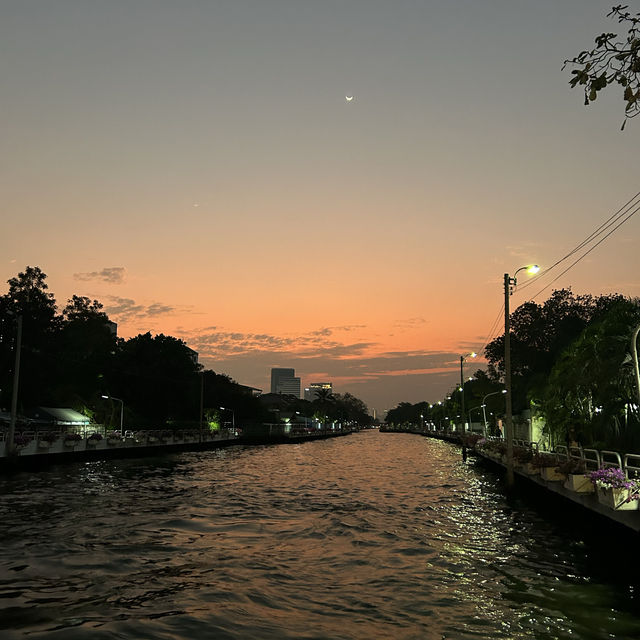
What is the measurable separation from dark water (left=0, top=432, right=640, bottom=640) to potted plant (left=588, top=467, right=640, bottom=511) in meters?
1.07

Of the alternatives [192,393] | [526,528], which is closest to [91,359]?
[192,393]

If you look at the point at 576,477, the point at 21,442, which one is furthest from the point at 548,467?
the point at 21,442

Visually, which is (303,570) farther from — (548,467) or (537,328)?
(537,328)

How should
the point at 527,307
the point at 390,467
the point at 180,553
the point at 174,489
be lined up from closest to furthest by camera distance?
the point at 180,553
the point at 174,489
the point at 390,467
the point at 527,307

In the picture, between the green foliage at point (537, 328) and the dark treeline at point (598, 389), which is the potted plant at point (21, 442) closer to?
the dark treeline at point (598, 389)

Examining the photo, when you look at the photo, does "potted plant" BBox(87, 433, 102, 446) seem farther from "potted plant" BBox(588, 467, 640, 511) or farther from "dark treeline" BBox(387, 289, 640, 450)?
"potted plant" BBox(588, 467, 640, 511)

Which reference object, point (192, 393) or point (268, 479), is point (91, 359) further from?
point (268, 479)

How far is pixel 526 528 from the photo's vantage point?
21.8 m

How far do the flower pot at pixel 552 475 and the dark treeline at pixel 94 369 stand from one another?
59.1 meters

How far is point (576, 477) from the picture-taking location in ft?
71.3

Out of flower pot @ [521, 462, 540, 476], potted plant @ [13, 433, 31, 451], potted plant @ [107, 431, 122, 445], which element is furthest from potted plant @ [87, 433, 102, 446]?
flower pot @ [521, 462, 540, 476]

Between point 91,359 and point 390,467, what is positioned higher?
point 91,359

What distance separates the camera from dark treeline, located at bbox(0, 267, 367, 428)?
7688 cm

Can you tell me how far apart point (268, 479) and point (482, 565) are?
89.7 feet
